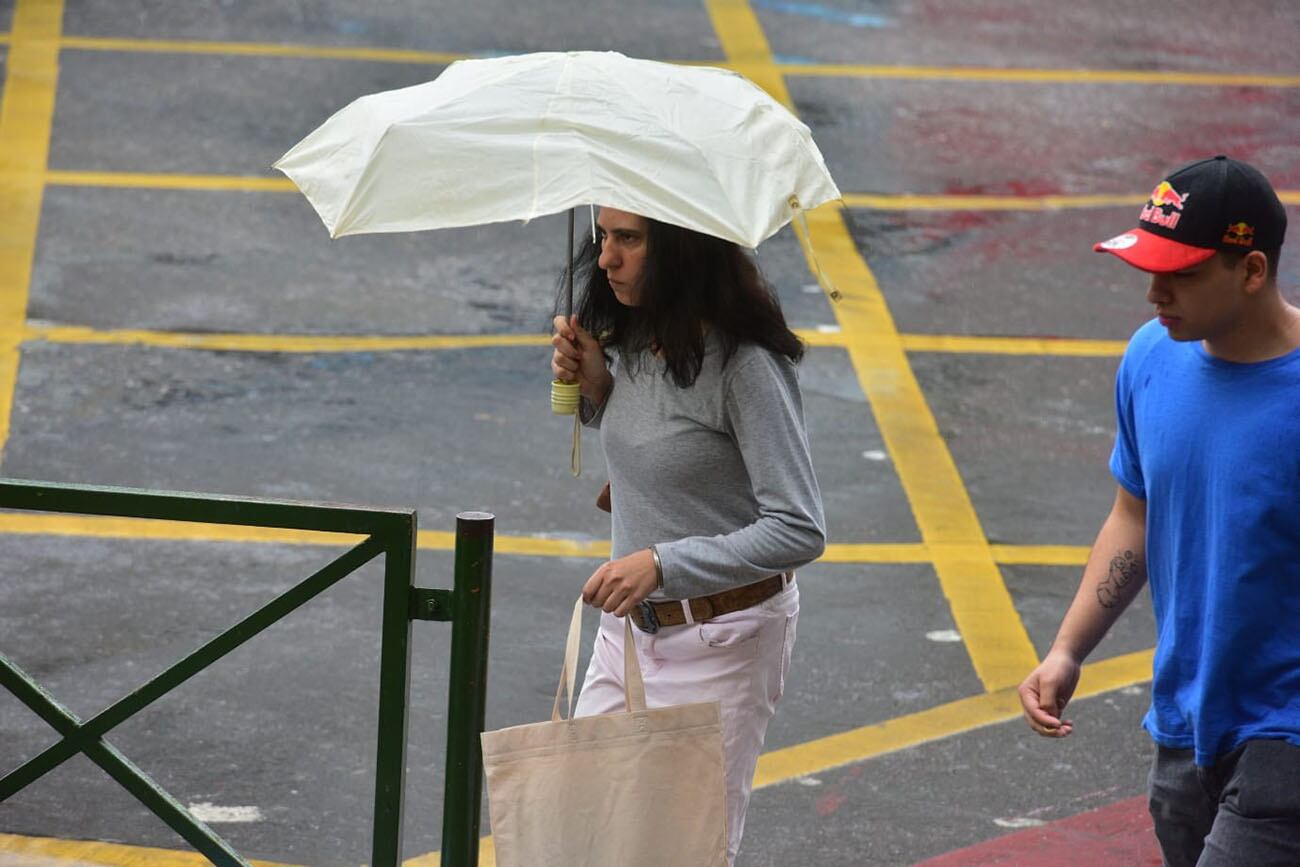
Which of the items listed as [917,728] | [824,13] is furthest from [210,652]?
[824,13]

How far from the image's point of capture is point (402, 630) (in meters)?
3.77

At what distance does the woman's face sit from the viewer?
3.65 metres

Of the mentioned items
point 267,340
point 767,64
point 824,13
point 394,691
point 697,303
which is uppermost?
point 697,303

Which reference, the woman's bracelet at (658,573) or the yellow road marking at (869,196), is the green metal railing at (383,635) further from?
the yellow road marking at (869,196)

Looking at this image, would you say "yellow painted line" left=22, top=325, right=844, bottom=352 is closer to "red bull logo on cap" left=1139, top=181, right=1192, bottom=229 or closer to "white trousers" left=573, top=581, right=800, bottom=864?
"white trousers" left=573, top=581, right=800, bottom=864

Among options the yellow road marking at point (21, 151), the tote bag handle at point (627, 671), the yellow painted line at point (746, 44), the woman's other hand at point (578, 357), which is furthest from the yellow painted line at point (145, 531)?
the yellow painted line at point (746, 44)

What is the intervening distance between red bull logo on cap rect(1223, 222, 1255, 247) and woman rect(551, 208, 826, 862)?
87 centimetres

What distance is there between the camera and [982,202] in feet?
41.9

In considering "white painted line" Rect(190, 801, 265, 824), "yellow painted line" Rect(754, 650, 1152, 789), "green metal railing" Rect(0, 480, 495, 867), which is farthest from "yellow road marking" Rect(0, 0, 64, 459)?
"green metal railing" Rect(0, 480, 495, 867)

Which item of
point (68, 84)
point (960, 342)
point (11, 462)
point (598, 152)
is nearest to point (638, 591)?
point (598, 152)

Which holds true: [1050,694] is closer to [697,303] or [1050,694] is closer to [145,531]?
[697,303]

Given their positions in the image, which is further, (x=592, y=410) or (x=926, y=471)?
(x=926, y=471)

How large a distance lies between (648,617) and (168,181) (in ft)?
30.0

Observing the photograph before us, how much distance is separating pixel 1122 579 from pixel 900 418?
5.42 metres
